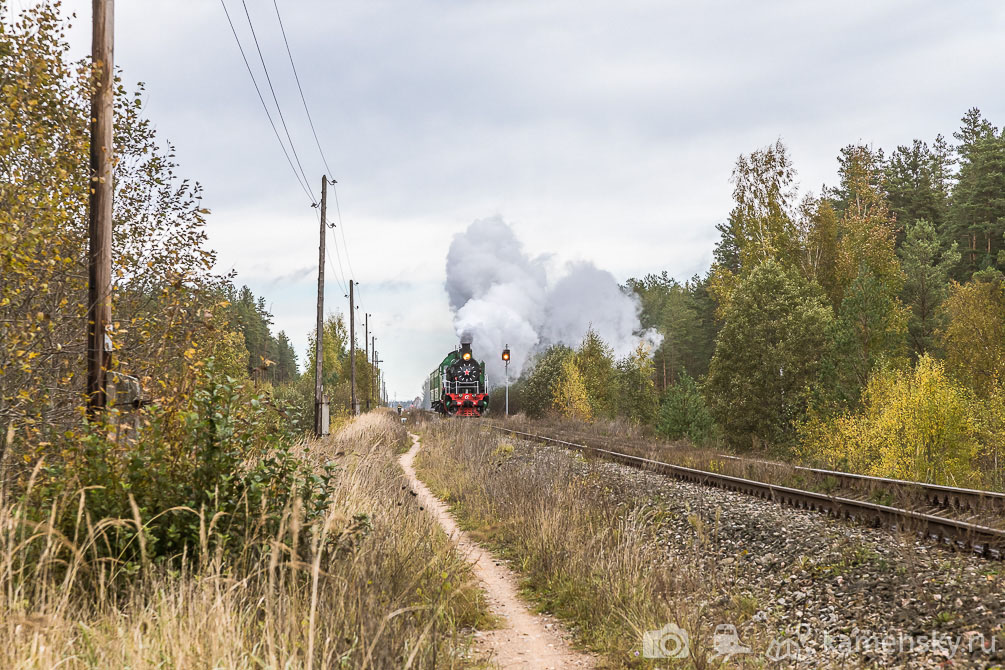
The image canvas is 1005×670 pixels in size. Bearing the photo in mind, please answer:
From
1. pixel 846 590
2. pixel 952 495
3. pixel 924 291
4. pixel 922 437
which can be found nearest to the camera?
pixel 846 590

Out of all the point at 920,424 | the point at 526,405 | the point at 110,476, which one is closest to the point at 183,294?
the point at 110,476

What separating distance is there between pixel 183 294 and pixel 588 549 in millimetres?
5442

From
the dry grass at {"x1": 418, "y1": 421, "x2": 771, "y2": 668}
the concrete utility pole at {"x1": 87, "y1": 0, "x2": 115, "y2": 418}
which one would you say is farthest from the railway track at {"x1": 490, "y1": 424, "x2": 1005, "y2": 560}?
the concrete utility pole at {"x1": 87, "y1": 0, "x2": 115, "y2": 418}

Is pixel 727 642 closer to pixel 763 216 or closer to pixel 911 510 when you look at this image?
pixel 911 510

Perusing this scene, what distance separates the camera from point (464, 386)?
41.7 m

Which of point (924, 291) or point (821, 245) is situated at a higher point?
point (821, 245)

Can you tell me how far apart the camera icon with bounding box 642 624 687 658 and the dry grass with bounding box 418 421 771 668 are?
0.08 metres

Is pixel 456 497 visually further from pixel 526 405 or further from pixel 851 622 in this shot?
pixel 526 405

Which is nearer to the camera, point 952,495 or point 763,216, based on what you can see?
point 952,495

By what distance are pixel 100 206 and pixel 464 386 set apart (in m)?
35.4

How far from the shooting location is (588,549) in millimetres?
7352

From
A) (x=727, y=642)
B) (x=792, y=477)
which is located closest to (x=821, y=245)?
(x=792, y=477)

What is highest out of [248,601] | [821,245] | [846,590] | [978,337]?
[821,245]

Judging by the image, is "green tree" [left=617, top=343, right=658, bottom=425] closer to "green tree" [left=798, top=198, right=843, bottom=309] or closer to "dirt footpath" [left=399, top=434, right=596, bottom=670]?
"green tree" [left=798, top=198, right=843, bottom=309]
